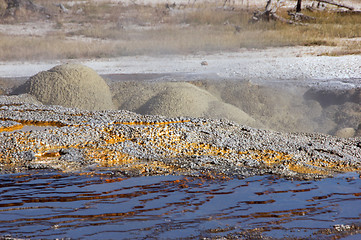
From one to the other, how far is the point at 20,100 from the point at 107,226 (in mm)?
4042

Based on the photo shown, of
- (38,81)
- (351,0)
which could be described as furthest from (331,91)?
(351,0)

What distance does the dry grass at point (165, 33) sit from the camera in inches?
487

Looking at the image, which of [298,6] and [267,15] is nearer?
[267,15]

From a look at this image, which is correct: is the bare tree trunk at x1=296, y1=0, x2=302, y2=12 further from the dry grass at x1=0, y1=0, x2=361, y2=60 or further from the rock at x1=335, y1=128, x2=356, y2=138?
the rock at x1=335, y1=128, x2=356, y2=138

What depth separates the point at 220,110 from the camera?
20.1 feet

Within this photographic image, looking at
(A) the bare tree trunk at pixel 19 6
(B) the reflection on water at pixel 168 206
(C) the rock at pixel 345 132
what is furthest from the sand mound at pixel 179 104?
(A) the bare tree trunk at pixel 19 6

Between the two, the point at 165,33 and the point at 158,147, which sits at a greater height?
the point at 165,33

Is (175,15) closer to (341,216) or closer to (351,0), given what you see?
(351,0)

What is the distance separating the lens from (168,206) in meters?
2.75

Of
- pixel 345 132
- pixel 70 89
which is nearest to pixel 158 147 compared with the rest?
pixel 70 89

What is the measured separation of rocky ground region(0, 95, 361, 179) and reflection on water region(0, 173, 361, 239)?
0.84ft

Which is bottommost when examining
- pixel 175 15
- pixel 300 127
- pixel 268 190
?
pixel 300 127

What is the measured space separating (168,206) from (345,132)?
4178mm

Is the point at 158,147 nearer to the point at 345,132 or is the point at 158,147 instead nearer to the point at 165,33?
the point at 345,132
